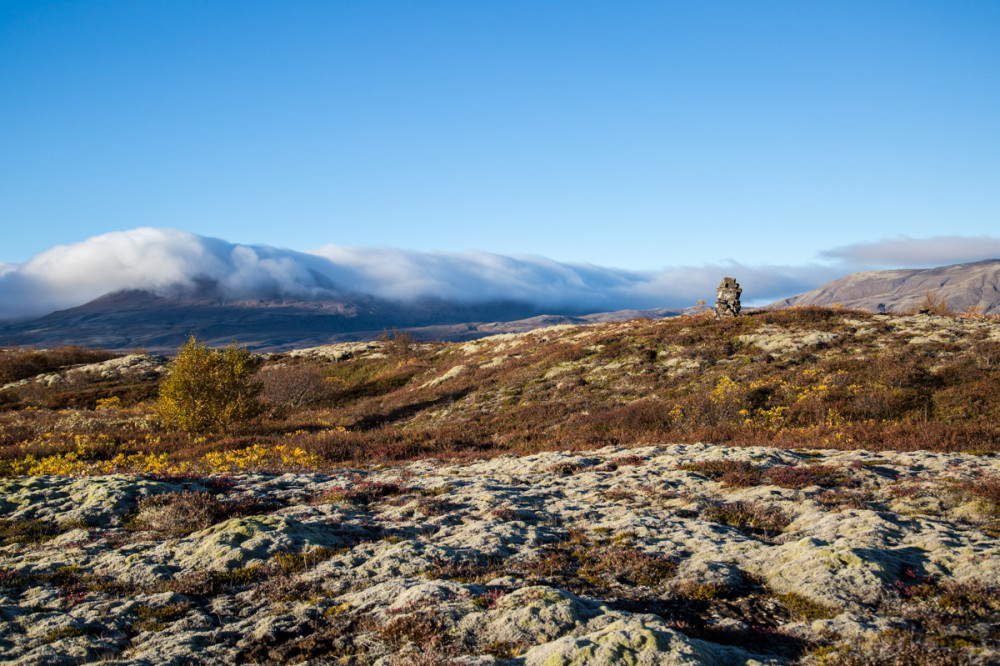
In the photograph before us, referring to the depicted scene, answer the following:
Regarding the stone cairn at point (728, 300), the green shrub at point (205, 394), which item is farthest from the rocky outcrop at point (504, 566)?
the stone cairn at point (728, 300)

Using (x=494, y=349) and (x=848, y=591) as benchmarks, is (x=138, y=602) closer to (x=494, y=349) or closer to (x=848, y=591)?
(x=848, y=591)

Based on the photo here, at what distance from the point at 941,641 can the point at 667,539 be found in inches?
173

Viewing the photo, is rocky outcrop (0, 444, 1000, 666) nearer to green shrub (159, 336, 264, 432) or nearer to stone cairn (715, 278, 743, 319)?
green shrub (159, 336, 264, 432)

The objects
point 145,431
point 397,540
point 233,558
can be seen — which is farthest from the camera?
point 145,431

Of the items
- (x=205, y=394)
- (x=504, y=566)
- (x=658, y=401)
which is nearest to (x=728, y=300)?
(x=658, y=401)

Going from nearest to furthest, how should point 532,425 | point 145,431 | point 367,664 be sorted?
point 367,664 < point 532,425 < point 145,431

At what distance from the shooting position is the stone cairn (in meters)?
42.0

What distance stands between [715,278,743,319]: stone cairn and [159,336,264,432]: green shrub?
3441 centimetres

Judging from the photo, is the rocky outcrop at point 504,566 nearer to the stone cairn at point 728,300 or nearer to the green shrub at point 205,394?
the green shrub at point 205,394

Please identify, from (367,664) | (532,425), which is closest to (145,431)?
(532,425)

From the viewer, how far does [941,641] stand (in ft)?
20.1

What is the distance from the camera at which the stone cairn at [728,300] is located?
42.0 m

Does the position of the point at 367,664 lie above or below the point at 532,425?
above

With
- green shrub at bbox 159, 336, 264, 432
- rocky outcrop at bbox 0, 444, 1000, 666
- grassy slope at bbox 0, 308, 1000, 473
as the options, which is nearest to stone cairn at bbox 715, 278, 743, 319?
grassy slope at bbox 0, 308, 1000, 473
